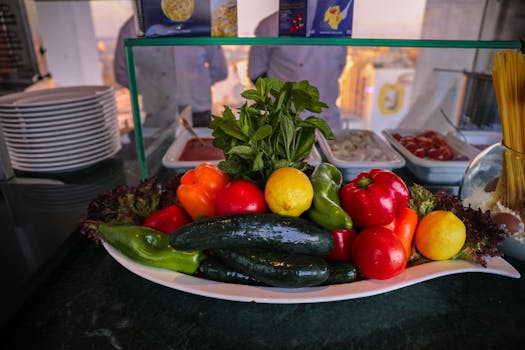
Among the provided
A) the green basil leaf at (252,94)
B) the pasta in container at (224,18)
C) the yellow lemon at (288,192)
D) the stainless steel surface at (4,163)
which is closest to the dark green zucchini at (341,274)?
the yellow lemon at (288,192)

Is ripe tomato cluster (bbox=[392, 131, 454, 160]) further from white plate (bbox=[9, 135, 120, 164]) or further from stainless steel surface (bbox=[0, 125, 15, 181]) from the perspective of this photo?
stainless steel surface (bbox=[0, 125, 15, 181])

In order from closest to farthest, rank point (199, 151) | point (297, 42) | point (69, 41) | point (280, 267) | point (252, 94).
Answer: point (280, 267), point (252, 94), point (297, 42), point (199, 151), point (69, 41)

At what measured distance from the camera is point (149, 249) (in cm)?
68

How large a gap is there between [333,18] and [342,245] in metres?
0.52

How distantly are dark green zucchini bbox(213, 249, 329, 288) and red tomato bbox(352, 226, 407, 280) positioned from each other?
78 mm

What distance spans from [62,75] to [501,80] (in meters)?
4.29

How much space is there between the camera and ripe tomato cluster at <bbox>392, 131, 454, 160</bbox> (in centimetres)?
114

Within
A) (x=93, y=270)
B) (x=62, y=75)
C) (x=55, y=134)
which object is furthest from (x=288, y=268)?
(x=62, y=75)

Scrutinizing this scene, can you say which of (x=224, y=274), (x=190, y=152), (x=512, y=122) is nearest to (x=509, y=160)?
(x=512, y=122)

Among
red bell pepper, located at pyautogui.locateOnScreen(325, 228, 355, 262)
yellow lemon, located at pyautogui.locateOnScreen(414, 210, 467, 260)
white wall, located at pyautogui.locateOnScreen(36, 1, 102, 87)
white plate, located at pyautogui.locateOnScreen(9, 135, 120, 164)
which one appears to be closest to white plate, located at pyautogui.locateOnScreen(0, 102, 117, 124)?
white plate, located at pyautogui.locateOnScreen(9, 135, 120, 164)

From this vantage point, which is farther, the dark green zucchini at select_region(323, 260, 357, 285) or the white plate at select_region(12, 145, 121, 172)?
the white plate at select_region(12, 145, 121, 172)

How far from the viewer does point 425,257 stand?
0.72 meters

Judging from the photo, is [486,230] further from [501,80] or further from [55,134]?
[55,134]

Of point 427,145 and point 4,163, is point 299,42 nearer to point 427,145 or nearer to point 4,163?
point 427,145
